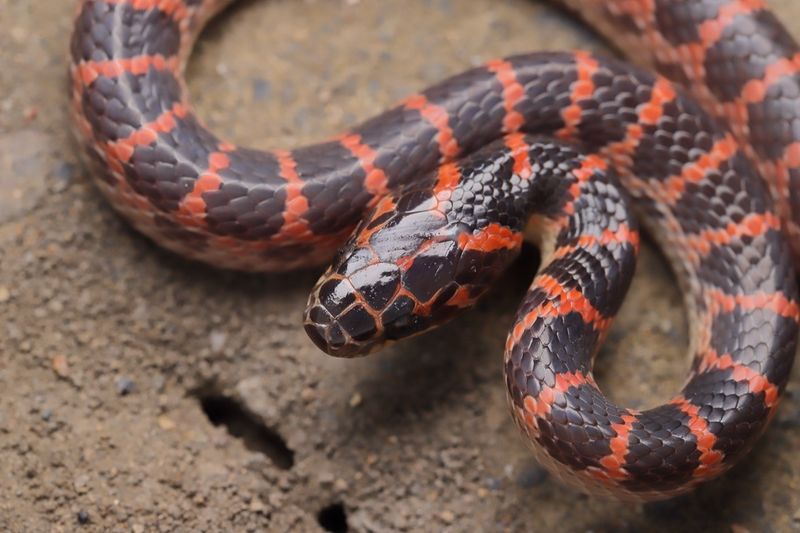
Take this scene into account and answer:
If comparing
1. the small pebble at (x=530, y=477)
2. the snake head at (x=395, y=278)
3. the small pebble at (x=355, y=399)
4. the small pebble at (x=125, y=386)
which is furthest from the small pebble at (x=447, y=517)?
the small pebble at (x=125, y=386)

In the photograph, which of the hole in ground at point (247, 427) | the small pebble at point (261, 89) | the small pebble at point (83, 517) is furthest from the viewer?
the small pebble at point (261, 89)

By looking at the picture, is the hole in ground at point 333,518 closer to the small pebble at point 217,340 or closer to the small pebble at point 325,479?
the small pebble at point 325,479

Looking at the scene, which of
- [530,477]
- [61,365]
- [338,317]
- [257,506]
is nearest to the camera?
[338,317]

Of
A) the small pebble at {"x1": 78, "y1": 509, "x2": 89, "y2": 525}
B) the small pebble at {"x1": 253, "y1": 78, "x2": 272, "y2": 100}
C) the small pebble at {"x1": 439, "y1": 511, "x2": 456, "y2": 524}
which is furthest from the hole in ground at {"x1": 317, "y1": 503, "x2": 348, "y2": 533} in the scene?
the small pebble at {"x1": 253, "y1": 78, "x2": 272, "y2": 100}

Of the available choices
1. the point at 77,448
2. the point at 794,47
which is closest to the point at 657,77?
the point at 794,47

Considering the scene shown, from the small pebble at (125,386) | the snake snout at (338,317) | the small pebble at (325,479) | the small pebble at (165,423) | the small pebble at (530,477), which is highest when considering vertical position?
the snake snout at (338,317)

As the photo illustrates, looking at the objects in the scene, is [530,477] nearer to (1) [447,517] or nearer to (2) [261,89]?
(1) [447,517]

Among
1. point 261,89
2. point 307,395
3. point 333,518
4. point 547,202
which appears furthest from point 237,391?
point 547,202

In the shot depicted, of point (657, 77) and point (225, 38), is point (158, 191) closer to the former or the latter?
point (225, 38)
